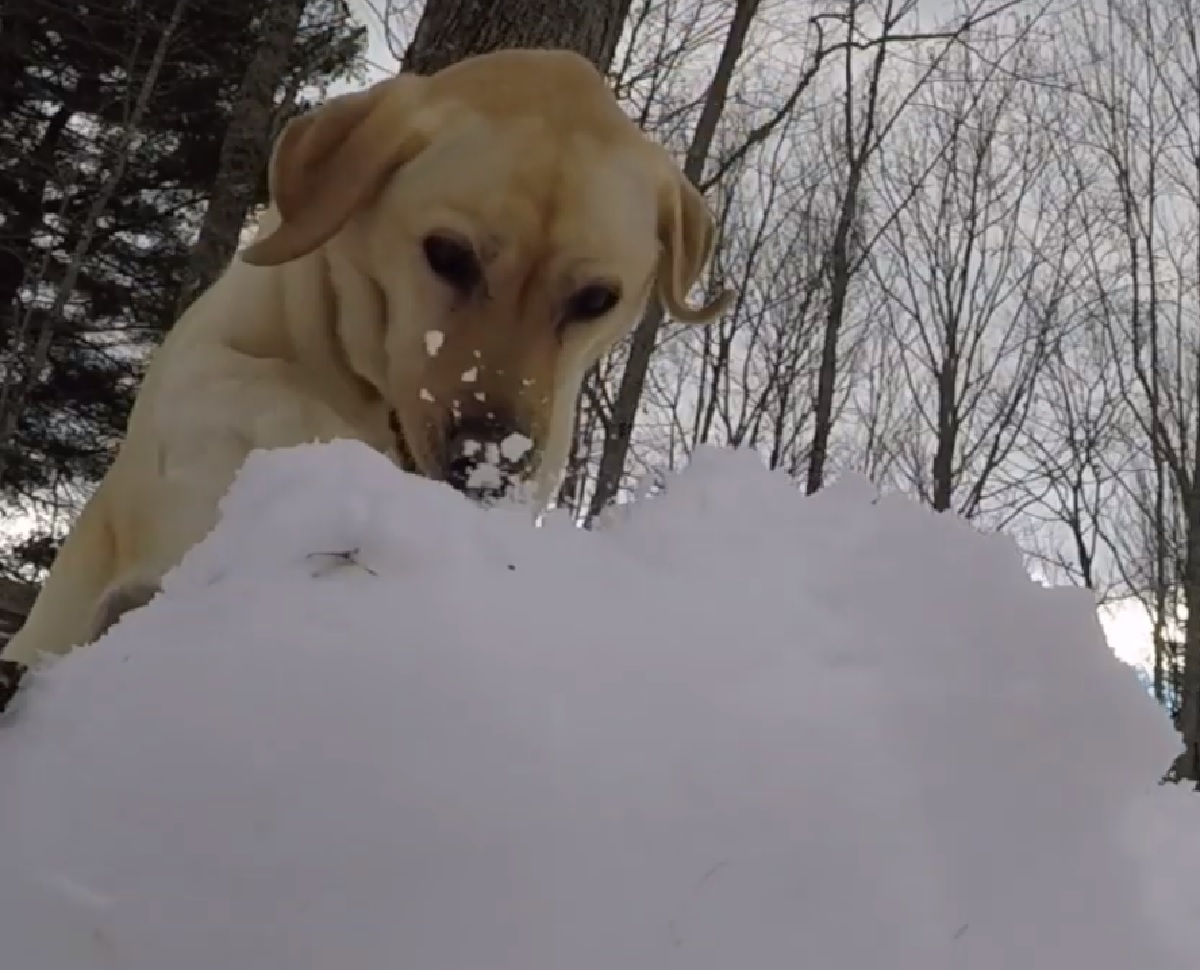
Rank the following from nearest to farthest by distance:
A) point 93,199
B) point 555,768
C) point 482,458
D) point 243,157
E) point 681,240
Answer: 1. point 555,768
2. point 482,458
3. point 681,240
4. point 243,157
5. point 93,199

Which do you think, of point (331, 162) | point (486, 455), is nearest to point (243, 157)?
point (331, 162)

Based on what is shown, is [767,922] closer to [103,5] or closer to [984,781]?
[984,781]

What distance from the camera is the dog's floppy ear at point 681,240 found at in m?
1.68

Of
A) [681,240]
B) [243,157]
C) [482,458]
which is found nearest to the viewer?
[482,458]

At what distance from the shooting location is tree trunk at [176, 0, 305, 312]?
5922mm

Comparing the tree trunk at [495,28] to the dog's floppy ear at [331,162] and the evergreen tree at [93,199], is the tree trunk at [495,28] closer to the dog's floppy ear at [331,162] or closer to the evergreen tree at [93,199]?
the dog's floppy ear at [331,162]

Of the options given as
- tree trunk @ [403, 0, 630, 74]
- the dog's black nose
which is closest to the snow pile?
the dog's black nose

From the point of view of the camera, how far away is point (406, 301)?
1400mm

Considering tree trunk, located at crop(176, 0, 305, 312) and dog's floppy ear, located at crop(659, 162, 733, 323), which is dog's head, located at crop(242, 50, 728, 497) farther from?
tree trunk, located at crop(176, 0, 305, 312)

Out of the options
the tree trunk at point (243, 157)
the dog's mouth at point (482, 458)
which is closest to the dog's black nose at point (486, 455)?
the dog's mouth at point (482, 458)

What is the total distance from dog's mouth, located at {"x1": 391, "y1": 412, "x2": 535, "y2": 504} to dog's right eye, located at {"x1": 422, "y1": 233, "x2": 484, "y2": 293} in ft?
0.69

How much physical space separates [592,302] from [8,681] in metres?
1.05

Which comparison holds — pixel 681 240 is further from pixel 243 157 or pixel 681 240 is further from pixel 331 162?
pixel 243 157

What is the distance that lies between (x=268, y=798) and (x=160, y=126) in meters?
11.3
